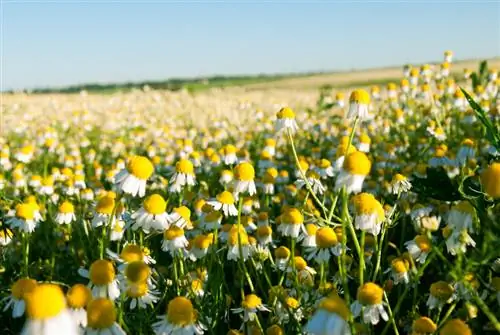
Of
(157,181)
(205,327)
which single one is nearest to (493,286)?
(205,327)

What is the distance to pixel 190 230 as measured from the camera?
359 cm

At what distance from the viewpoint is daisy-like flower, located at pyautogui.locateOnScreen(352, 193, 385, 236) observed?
7.44 feet

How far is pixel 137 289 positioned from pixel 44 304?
0.70m

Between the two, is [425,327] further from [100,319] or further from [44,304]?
[44,304]

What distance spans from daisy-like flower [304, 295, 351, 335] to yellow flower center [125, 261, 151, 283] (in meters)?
0.66

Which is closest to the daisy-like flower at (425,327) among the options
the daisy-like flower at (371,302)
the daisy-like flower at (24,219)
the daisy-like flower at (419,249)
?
the daisy-like flower at (371,302)

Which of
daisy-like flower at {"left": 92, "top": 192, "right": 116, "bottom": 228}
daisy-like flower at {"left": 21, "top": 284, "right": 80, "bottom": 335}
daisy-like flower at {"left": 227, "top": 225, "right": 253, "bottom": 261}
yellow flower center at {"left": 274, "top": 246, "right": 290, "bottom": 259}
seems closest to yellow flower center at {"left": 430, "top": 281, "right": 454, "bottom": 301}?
yellow flower center at {"left": 274, "top": 246, "right": 290, "bottom": 259}

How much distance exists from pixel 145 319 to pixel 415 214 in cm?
213

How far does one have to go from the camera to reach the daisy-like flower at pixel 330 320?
67.6 inches

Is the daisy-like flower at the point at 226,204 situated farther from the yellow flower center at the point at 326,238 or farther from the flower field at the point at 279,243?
the yellow flower center at the point at 326,238

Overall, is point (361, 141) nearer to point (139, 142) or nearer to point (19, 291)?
point (19, 291)

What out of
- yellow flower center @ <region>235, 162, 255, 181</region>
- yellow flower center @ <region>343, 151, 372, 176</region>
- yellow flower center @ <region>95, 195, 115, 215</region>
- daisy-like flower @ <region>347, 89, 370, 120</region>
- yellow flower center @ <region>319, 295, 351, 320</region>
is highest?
daisy-like flower @ <region>347, 89, 370, 120</region>

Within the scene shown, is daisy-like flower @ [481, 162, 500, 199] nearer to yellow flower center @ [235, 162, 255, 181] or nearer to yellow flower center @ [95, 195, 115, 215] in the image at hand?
yellow flower center @ [235, 162, 255, 181]

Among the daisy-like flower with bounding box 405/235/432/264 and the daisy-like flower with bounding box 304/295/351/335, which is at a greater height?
the daisy-like flower with bounding box 304/295/351/335
